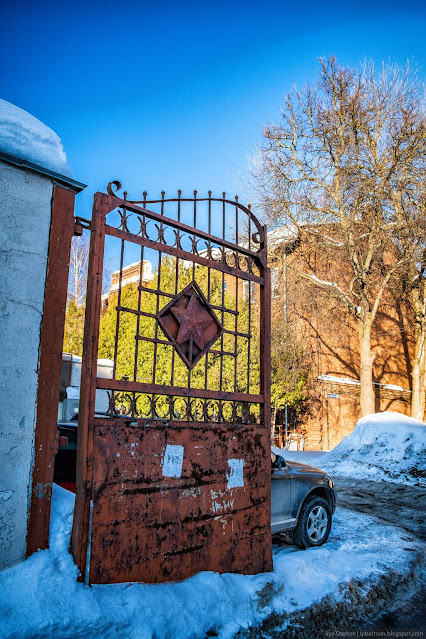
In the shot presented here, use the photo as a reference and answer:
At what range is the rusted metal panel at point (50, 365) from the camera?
325 centimetres

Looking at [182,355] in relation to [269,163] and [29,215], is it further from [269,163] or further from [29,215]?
[269,163]

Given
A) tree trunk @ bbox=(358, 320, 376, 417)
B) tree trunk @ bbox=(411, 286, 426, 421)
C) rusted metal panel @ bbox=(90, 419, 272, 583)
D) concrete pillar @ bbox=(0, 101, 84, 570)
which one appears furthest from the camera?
tree trunk @ bbox=(411, 286, 426, 421)

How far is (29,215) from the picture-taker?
3.47 metres

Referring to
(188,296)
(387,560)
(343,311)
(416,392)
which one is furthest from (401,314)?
(188,296)

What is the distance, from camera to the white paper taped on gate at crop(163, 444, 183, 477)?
3.82 m

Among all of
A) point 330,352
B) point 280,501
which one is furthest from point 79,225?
point 330,352

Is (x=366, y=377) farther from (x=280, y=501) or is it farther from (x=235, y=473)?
(x=235, y=473)

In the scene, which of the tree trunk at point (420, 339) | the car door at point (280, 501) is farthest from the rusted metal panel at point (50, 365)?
the tree trunk at point (420, 339)

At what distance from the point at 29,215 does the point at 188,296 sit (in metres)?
1.53

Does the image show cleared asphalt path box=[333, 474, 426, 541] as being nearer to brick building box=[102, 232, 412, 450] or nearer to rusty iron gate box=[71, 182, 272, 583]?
rusty iron gate box=[71, 182, 272, 583]

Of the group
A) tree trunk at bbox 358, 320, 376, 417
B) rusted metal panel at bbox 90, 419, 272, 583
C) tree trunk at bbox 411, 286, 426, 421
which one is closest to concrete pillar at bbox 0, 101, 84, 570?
rusted metal panel at bbox 90, 419, 272, 583

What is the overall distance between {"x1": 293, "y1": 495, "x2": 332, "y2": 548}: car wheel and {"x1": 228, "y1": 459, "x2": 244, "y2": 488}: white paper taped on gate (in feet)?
6.03

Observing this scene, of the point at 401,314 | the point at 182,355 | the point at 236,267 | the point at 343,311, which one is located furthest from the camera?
the point at 401,314

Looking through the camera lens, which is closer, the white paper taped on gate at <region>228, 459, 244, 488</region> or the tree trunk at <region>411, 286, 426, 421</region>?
the white paper taped on gate at <region>228, 459, 244, 488</region>
